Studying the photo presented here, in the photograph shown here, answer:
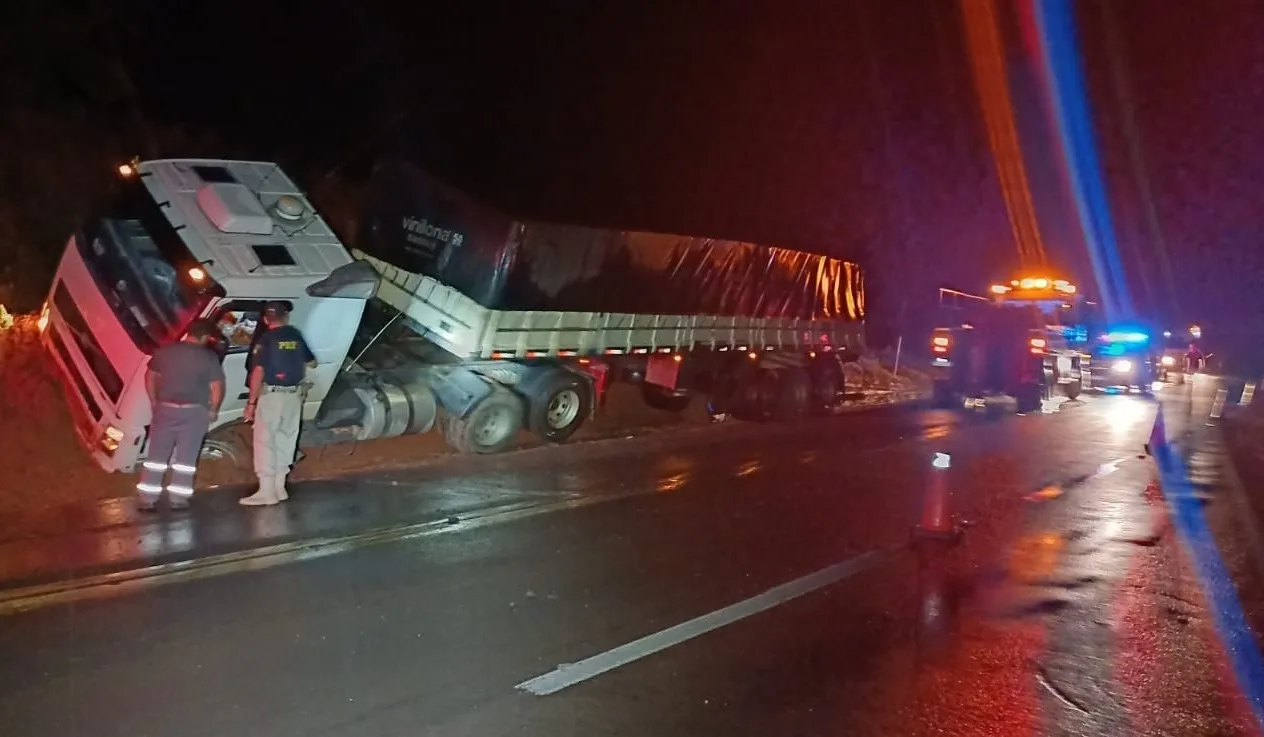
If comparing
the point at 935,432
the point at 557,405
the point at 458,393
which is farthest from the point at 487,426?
the point at 935,432

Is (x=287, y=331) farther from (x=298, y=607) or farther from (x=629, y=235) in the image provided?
(x=629, y=235)

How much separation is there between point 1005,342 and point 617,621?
17.4m

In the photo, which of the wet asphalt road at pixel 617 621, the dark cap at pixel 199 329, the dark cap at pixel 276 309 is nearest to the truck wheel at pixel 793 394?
the wet asphalt road at pixel 617 621

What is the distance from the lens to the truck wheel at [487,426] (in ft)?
41.7

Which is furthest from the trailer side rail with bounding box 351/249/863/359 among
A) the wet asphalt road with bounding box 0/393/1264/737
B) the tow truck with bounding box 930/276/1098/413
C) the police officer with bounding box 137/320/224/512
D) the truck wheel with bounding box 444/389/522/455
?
the tow truck with bounding box 930/276/1098/413

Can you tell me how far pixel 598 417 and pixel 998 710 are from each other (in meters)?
11.7

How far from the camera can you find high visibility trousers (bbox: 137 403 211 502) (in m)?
8.81

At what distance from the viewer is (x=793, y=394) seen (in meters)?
18.7

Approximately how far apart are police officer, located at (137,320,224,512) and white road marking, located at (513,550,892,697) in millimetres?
4726

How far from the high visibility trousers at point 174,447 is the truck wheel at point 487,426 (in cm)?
404

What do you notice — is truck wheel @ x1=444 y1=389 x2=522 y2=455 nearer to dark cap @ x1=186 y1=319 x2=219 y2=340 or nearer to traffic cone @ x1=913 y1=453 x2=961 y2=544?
dark cap @ x1=186 y1=319 x2=219 y2=340

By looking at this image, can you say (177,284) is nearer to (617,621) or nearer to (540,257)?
(540,257)

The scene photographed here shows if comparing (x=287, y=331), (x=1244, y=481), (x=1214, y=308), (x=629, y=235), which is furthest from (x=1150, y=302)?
(x=287, y=331)

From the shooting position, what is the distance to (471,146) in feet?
48.2
